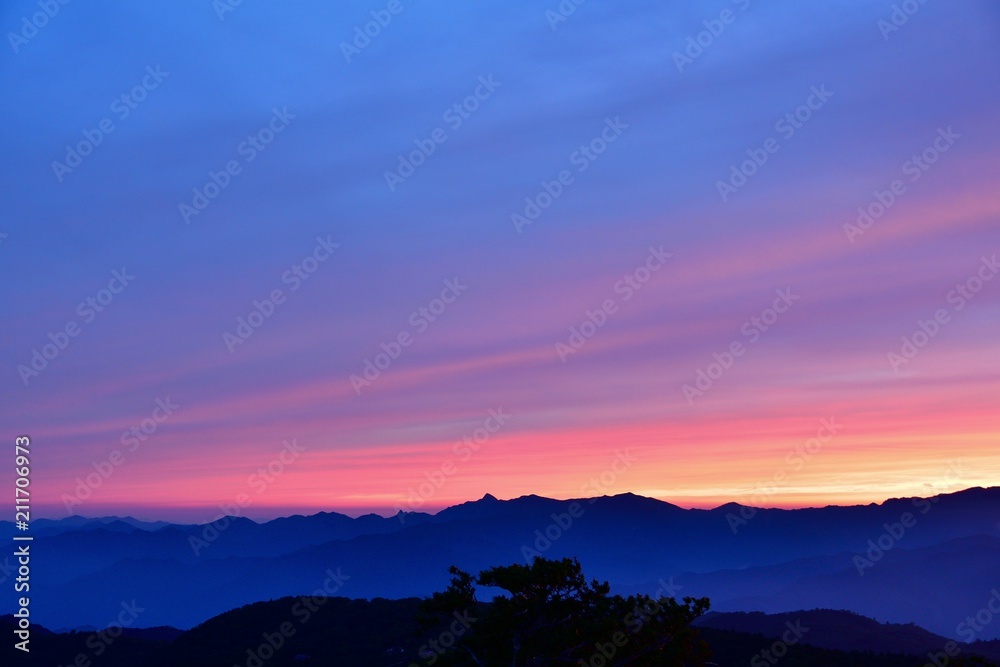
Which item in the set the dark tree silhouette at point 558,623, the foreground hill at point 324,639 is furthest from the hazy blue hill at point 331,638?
the dark tree silhouette at point 558,623

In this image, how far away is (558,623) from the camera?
111 feet

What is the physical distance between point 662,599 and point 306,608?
77580mm

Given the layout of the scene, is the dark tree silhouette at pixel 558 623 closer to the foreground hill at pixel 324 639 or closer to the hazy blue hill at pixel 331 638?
the foreground hill at pixel 324 639

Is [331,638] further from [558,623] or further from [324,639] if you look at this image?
[558,623]

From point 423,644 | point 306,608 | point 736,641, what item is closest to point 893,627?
point 736,641

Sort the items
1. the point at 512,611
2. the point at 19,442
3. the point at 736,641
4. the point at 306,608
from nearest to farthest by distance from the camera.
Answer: the point at 512,611 < the point at 19,442 < the point at 736,641 < the point at 306,608

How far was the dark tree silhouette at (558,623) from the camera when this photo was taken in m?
33.2

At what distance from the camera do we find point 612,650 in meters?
33.5

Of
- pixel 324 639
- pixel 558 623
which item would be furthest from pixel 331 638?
pixel 558 623

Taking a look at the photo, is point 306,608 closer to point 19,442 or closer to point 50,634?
point 50,634

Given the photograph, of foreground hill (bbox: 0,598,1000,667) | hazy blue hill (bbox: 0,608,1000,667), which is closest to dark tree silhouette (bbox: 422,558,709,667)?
foreground hill (bbox: 0,598,1000,667)

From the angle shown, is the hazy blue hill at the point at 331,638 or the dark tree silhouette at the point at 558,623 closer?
the dark tree silhouette at the point at 558,623

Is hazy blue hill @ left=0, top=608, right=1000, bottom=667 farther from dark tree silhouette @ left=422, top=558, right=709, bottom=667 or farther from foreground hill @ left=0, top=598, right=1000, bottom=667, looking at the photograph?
dark tree silhouette @ left=422, top=558, right=709, bottom=667

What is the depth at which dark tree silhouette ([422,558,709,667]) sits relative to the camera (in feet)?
109
